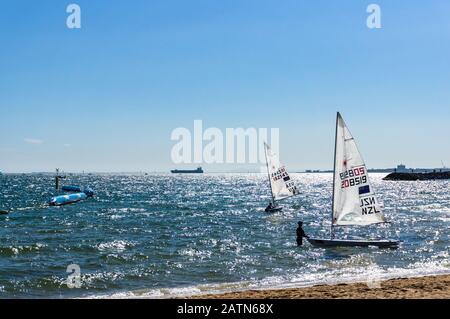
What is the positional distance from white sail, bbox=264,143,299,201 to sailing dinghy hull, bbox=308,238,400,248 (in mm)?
20963

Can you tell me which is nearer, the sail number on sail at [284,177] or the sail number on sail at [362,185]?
the sail number on sail at [362,185]

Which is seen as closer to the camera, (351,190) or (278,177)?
(351,190)

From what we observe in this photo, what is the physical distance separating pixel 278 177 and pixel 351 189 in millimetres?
23725

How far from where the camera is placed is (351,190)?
28953mm

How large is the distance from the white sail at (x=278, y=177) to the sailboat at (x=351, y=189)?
22.8m

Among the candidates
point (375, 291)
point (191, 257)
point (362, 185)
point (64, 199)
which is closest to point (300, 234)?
point (362, 185)

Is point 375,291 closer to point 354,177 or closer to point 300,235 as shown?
point 354,177

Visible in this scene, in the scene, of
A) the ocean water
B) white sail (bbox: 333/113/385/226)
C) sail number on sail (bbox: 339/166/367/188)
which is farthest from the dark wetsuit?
sail number on sail (bbox: 339/166/367/188)

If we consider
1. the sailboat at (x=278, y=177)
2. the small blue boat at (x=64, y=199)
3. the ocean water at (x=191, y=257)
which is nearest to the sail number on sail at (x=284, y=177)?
the sailboat at (x=278, y=177)

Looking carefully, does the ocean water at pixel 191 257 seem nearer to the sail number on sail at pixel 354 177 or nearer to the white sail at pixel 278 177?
the white sail at pixel 278 177

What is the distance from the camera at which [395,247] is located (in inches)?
1255

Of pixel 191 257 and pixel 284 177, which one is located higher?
pixel 284 177

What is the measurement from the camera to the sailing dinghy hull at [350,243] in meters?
30.7
